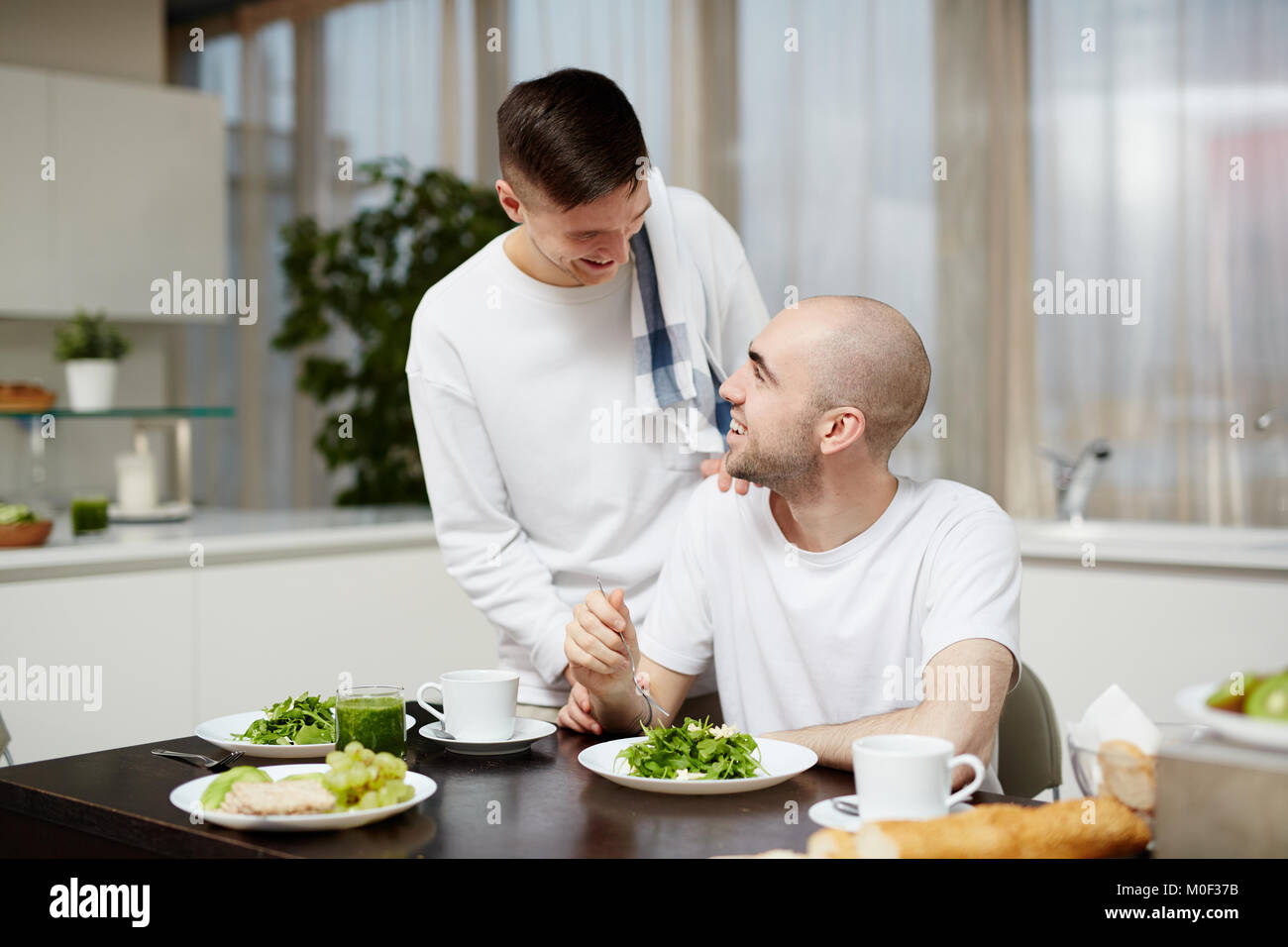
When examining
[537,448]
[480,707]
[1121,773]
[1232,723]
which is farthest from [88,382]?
[1232,723]

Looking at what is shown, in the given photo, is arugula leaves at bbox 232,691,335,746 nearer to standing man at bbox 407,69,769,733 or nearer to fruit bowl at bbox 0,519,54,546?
standing man at bbox 407,69,769,733

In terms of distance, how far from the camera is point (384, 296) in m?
4.30

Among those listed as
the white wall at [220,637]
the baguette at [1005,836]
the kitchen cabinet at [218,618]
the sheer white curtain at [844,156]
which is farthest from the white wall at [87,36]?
the baguette at [1005,836]

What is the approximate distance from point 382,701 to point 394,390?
2944 millimetres

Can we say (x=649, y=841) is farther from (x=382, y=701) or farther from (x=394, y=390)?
(x=394, y=390)

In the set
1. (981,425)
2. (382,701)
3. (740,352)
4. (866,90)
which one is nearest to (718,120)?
(866,90)

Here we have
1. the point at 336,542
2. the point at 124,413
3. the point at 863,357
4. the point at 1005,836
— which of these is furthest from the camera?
the point at 124,413

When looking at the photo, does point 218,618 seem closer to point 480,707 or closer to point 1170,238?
point 480,707

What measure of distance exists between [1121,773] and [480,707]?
2.38ft

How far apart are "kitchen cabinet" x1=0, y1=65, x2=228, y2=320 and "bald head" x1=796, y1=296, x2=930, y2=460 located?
333 cm

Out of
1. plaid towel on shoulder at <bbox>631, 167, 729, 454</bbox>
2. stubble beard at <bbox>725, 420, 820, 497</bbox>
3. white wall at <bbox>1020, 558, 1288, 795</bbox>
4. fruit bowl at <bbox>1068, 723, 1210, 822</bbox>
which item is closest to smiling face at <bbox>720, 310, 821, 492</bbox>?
stubble beard at <bbox>725, 420, 820, 497</bbox>

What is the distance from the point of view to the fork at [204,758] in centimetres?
145

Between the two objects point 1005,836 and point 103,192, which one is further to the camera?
point 103,192
